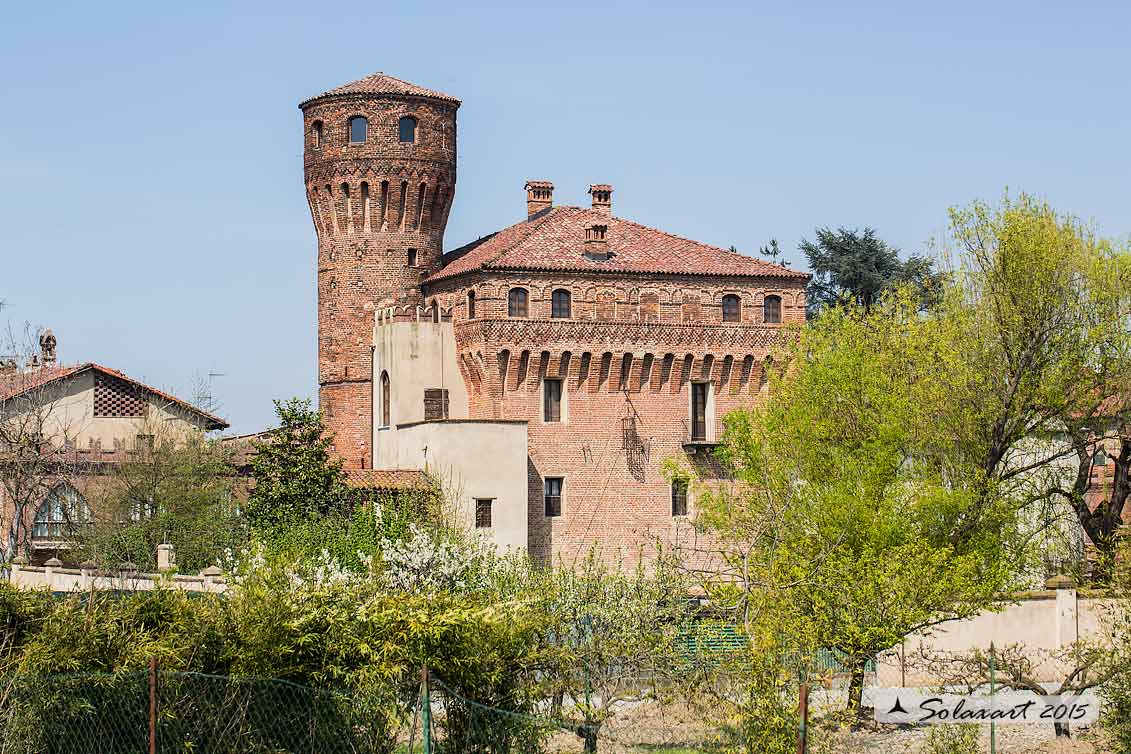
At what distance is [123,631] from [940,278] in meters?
25.8

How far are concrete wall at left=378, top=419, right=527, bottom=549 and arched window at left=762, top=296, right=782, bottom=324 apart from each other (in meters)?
8.06

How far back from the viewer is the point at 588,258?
4891 cm

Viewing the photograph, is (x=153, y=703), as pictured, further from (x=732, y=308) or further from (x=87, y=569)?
(x=732, y=308)

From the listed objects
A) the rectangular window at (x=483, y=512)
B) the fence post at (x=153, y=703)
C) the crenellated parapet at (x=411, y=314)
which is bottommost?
the fence post at (x=153, y=703)

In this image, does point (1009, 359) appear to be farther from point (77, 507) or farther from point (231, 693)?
point (77, 507)

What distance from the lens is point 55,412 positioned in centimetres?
5312

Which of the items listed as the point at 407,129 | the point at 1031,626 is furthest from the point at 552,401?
the point at 1031,626

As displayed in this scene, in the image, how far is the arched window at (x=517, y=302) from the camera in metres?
Result: 47.8

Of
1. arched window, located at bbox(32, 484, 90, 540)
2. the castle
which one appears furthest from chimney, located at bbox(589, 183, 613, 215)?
arched window, located at bbox(32, 484, 90, 540)

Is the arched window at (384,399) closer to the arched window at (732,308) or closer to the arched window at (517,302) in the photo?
the arched window at (517,302)

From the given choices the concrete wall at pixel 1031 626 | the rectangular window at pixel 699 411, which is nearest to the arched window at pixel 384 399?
the rectangular window at pixel 699 411

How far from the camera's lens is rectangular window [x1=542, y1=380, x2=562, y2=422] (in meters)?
48.3

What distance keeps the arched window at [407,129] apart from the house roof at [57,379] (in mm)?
11281

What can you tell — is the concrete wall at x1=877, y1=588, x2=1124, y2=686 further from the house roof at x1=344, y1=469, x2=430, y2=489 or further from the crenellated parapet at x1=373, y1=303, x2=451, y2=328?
the crenellated parapet at x1=373, y1=303, x2=451, y2=328
